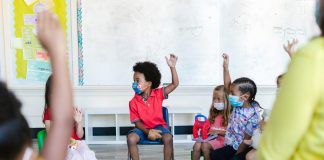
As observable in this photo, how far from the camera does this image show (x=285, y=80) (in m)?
0.73

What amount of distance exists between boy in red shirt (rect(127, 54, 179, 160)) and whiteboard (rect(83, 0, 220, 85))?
100 centimetres

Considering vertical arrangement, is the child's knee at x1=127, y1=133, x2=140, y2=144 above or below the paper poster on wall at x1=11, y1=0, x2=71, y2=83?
below

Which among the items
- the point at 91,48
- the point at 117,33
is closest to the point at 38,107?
the point at 91,48

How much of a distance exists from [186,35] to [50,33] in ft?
12.0

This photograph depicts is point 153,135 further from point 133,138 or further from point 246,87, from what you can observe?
point 246,87

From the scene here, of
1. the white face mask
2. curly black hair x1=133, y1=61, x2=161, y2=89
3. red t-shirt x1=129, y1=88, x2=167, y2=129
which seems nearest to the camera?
the white face mask

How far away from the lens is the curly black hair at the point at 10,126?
25.9 inches

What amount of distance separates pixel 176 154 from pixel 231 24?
155cm

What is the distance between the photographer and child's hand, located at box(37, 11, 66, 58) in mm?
711

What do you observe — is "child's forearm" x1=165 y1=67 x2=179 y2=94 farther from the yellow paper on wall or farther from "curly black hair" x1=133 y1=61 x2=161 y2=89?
the yellow paper on wall

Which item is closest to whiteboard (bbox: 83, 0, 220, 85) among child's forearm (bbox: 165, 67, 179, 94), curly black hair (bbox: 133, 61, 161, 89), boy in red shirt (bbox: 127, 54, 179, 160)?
curly black hair (bbox: 133, 61, 161, 89)

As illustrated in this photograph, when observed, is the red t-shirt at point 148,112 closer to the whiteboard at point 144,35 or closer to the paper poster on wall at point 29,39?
the whiteboard at point 144,35

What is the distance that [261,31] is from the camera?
14.3 feet

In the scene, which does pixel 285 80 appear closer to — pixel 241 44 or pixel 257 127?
pixel 257 127
